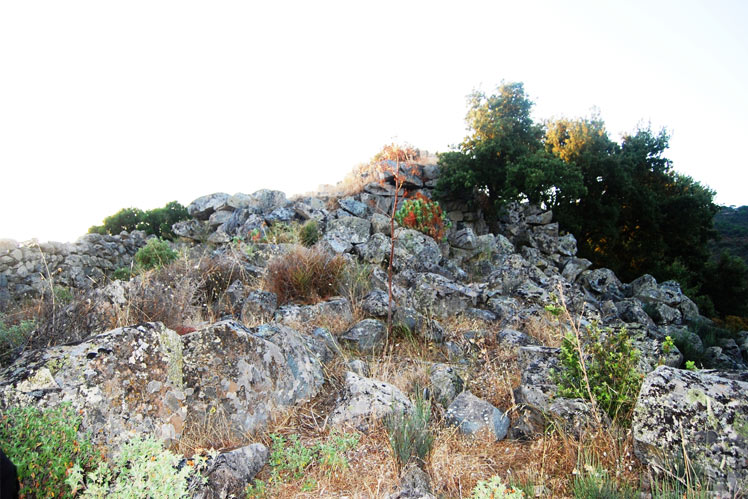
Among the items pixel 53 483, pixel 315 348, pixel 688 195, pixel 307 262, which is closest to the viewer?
pixel 53 483

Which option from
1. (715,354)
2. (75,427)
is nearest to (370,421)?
(75,427)

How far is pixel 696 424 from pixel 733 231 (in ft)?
105

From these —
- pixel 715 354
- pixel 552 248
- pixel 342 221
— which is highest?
pixel 342 221

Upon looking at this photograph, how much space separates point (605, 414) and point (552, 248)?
11017 millimetres

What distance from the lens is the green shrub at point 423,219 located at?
1045cm

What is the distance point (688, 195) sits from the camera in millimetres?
17016

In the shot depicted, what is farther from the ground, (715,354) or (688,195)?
(688,195)

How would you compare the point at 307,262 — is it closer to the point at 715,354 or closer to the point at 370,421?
the point at 370,421

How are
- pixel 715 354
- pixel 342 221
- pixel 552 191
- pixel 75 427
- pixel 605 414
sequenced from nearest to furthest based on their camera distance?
pixel 75 427, pixel 605 414, pixel 715 354, pixel 342 221, pixel 552 191

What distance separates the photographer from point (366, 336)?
516 cm

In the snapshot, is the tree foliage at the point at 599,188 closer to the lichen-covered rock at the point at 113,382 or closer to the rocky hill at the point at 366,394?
the rocky hill at the point at 366,394

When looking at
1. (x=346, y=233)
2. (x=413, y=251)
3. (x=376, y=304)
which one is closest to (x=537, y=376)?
(x=376, y=304)

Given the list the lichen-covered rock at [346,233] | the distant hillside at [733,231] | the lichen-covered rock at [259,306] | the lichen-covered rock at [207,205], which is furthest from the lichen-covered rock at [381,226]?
the distant hillside at [733,231]

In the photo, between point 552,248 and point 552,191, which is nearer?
point 552,248
